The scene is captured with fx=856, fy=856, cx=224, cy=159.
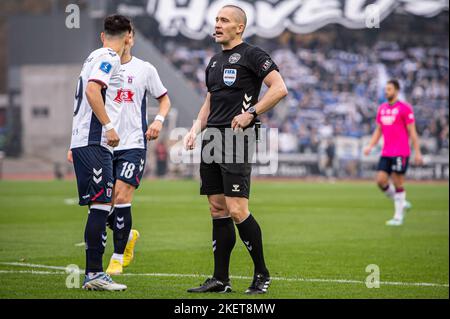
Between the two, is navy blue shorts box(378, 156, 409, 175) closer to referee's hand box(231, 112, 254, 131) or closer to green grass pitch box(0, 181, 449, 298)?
green grass pitch box(0, 181, 449, 298)

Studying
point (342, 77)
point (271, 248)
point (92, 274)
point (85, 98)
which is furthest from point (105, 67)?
point (342, 77)

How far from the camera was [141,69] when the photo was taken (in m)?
9.59

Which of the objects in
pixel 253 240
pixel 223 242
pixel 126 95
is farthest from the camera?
pixel 126 95

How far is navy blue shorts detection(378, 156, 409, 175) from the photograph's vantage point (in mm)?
17078

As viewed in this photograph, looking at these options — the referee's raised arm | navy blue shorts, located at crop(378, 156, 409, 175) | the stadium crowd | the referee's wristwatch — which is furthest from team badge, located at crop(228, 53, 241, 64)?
the stadium crowd

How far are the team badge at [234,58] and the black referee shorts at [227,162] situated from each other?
63 centimetres

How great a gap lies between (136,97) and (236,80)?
6.70 ft

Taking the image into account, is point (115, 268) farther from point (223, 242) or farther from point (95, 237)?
point (223, 242)

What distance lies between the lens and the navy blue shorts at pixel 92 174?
772cm

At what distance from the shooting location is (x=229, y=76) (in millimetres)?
7863

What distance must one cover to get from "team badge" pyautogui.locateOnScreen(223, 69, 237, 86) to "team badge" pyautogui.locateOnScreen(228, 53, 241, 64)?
9cm

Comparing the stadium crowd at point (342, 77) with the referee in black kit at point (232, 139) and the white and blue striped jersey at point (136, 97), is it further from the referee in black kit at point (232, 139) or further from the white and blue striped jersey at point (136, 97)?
the referee in black kit at point (232, 139)

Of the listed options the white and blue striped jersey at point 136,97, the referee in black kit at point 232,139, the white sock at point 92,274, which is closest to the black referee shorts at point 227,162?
the referee in black kit at point 232,139
